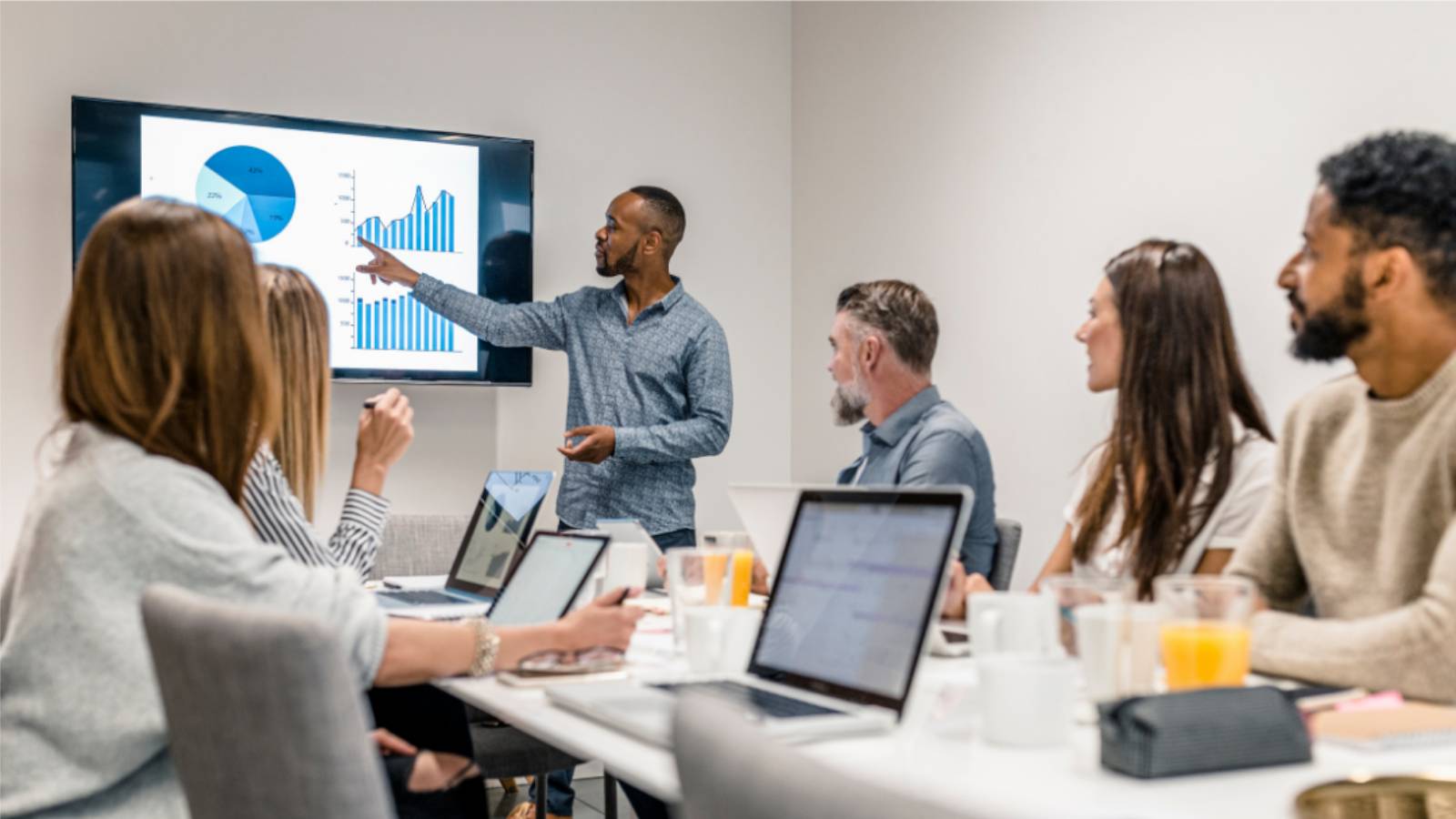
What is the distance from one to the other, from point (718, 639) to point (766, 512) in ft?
1.57

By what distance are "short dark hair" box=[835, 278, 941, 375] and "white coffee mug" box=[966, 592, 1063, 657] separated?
5.13 ft

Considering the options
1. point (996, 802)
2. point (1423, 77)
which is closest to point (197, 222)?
point (996, 802)

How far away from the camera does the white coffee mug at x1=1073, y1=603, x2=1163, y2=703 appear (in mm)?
1292

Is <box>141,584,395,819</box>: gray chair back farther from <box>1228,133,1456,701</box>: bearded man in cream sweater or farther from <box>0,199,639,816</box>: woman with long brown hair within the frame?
<box>1228,133,1456,701</box>: bearded man in cream sweater

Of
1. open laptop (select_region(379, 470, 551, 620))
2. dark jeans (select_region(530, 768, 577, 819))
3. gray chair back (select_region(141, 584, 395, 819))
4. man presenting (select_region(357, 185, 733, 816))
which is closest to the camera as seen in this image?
gray chair back (select_region(141, 584, 395, 819))

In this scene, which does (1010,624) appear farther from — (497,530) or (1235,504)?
(497,530)

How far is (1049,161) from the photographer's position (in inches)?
155

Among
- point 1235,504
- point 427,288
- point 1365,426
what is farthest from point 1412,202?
point 427,288

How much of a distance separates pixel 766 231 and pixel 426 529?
6.78ft

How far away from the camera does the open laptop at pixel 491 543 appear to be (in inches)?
99.3

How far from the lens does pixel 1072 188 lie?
3.83m

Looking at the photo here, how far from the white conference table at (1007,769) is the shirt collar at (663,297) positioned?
2528mm

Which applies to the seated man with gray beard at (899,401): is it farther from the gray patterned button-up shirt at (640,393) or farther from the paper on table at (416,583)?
the paper on table at (416,583)

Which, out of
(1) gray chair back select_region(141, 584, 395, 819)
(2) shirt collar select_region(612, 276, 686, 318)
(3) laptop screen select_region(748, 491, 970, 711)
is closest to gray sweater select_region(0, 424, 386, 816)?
(1) gray chair back select_region(141, 584, 395, 819)
